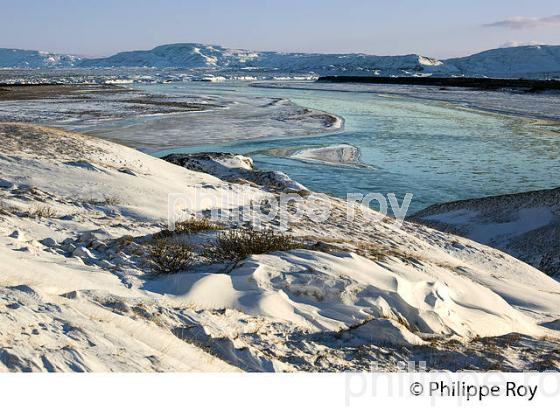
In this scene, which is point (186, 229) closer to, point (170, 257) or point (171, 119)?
point (170, 257)

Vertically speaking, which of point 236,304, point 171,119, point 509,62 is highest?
point 509,62

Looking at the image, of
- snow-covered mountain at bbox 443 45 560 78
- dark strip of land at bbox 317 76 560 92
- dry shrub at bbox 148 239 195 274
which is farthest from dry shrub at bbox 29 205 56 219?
snow-covered mountain at bbox 443 45 560 78

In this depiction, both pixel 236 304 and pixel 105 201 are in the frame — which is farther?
pixel 105 201

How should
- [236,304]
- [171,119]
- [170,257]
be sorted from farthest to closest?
1. [171,119]
2. [170,257]
3. [236,304]

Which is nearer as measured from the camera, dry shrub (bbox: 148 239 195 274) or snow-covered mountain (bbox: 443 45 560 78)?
dry shrub (bbox: 148 239 195 274)

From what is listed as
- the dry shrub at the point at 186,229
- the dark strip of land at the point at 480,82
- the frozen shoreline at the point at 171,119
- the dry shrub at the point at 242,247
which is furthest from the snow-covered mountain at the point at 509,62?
the dry shrub at the point at 242,247

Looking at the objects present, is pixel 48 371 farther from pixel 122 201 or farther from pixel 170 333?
pixel 122 201

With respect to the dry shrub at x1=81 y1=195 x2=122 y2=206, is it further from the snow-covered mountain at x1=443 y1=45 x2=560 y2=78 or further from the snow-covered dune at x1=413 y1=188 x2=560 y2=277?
the snow-covered mountain at x1=443 y1=45 x2=560 y2=78

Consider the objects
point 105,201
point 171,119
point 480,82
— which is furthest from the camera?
point 480,82

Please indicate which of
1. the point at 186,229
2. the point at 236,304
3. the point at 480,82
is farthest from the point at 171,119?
the point at 480,82
